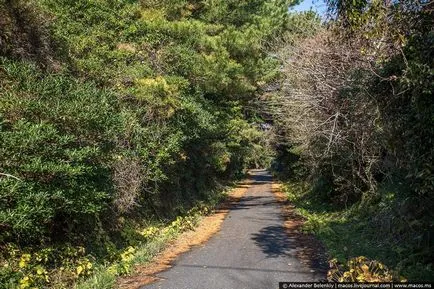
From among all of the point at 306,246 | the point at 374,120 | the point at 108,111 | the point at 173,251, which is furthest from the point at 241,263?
the point at 108,111

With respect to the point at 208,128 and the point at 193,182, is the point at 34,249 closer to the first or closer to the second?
the point at 208,128

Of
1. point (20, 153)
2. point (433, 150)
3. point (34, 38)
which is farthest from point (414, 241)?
point (34, 38)

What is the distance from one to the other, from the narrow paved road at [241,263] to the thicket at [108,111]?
2.03 m

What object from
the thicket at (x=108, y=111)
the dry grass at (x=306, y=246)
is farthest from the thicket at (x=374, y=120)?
the thicket at (x=108, y=111)

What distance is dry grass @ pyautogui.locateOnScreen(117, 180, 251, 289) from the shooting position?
861 cm

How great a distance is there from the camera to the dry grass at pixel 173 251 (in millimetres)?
8609

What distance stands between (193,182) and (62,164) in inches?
542

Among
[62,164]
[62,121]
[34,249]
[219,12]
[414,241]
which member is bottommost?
[414,241]

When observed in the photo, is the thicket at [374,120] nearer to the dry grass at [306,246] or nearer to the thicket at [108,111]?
the dry grass at [306,246]

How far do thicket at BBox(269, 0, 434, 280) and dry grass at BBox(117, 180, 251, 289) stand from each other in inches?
143

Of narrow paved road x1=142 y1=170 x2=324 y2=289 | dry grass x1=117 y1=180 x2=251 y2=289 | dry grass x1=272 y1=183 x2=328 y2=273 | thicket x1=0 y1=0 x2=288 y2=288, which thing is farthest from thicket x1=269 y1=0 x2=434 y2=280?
thicket x1=0 y1=0 x2=288 y2=288

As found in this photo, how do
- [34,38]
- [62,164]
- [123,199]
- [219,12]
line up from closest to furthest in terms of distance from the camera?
[62,164] → [34,38] → [123,199] → [219,12]

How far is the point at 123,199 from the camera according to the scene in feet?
38.0

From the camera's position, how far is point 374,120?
961cm
